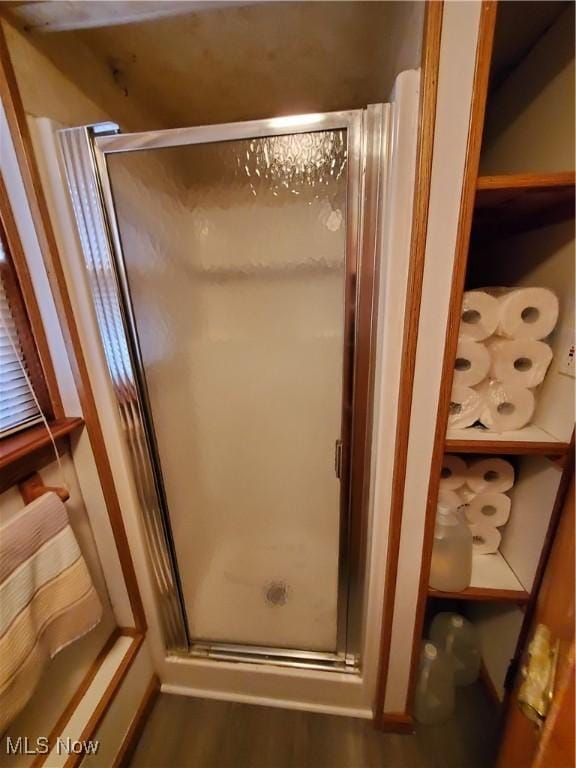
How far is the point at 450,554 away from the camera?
895mm

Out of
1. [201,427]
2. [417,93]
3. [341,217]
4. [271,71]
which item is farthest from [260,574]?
[271,71]

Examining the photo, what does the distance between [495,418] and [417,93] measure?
0.74 m

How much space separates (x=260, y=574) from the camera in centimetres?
148

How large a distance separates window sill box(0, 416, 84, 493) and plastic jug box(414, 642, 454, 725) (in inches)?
52.6

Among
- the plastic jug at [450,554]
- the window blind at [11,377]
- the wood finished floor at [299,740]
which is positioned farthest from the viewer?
the wood finished floor at [299,740]

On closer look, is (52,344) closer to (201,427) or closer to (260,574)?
(201,427)

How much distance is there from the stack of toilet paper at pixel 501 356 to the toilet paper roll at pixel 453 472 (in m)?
0.17

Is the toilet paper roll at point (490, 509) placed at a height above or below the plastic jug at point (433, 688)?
above

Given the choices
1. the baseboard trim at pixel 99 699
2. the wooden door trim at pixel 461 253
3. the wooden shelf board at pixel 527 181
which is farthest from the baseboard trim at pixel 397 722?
the wooden shelf board at pixel 527 181

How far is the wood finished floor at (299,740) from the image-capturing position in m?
1.00

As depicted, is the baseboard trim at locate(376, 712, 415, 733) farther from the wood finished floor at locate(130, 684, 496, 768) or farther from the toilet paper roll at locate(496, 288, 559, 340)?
the toilet paper roll at locate(496, 288, 559, 340)

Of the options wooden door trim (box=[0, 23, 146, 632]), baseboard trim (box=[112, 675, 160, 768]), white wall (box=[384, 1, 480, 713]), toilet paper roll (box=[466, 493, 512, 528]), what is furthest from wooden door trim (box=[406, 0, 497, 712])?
baseboard trim (box=[112, 675, 160, 768])

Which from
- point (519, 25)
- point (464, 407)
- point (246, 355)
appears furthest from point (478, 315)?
point (246, 355)

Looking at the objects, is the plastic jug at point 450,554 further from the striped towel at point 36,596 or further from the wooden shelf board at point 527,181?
the striped towel at point 36,596
